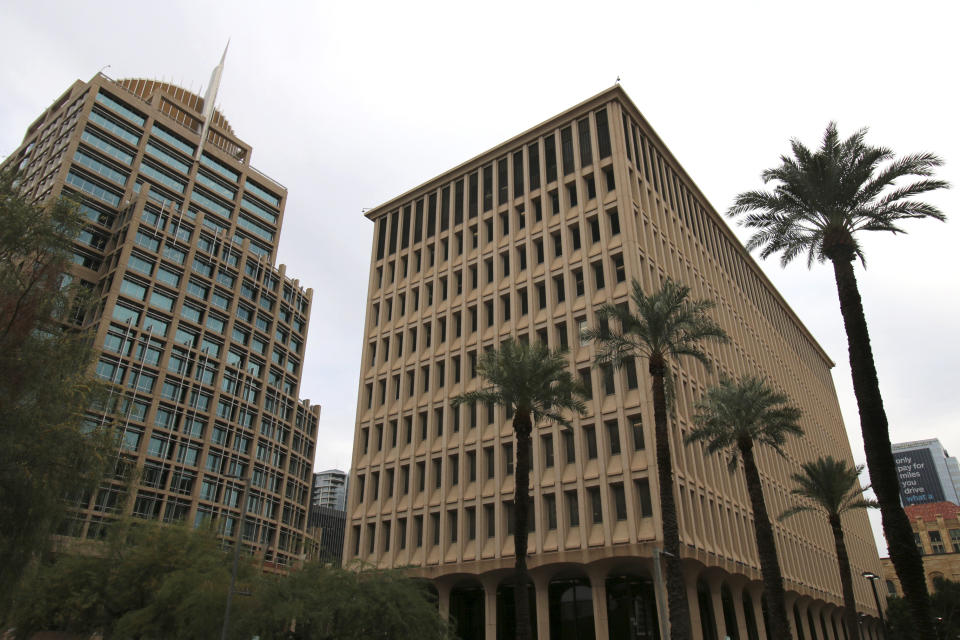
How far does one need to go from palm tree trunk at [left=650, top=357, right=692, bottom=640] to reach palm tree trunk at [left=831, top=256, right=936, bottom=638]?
7.41 meters

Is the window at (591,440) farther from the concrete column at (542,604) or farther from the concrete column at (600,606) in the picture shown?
the concrete column at (542,604)

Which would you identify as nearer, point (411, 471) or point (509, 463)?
point (509, 463)

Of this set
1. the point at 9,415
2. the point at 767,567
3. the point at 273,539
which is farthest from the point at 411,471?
the point at 273,539

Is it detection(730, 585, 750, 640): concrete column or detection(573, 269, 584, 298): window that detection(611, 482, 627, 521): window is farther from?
detection(573, 269, 584, 298): window

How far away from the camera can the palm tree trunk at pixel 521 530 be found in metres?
27.6

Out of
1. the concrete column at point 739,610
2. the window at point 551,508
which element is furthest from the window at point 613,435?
the concrete column at point 739,610

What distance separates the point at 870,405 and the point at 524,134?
3595 cm

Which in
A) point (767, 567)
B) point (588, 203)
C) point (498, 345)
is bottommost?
point (767, 567)

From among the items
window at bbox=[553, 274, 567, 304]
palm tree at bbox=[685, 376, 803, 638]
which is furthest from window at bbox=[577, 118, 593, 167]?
palm tree at bbox=[685, 376, 803, 638]

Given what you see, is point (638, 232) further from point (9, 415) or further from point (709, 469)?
point (9, 415)

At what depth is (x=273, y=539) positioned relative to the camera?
80625mm

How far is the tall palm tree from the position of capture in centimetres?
2198

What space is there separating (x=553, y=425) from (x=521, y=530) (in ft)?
42.5

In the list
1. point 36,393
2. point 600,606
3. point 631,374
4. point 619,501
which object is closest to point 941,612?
point 600,606
